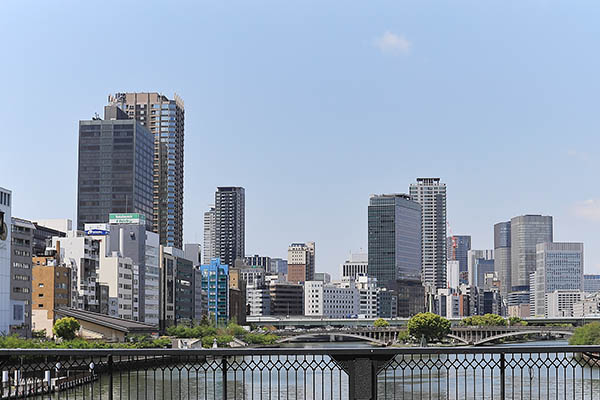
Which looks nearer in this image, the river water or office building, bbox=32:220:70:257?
the river water

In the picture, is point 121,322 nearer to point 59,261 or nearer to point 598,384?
point 59,261

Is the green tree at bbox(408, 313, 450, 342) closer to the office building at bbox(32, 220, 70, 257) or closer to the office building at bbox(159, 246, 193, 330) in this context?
the office building at bbox(159, 246, 193, 330)

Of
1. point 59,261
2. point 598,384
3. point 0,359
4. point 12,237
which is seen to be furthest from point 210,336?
point 0,359

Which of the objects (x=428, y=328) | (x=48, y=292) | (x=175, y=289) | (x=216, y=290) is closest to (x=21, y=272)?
(x=48, y=292)

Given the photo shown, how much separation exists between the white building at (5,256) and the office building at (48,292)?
10.5 meters

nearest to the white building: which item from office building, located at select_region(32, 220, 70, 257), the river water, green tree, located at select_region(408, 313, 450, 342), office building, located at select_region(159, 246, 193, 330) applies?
the river water

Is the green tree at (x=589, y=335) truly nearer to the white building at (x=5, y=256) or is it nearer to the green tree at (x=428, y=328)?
the green tree at (x=428, y=328)

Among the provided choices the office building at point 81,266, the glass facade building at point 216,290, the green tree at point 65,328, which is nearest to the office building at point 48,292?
the office building at point 81,266

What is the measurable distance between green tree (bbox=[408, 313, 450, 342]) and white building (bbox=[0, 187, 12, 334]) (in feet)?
206

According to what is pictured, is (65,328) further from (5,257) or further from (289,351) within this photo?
(289,351)

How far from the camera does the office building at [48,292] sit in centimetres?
10088

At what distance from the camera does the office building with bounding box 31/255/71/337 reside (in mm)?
100875

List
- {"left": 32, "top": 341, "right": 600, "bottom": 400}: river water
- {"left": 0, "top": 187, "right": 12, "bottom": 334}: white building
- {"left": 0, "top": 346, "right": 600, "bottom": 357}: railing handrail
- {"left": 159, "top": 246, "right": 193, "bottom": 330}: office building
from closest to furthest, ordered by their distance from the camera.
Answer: {"left": 0, "top": 346, "right": 600, "bottom": 357}: railing handrail
{"left": 32, "top": 341, "right": 600, "bottom": 400}: river water
{"left": 0, "top": 187, "right": 12, "bottom": 334}: white building
{"left": 159, "top": 246, "right": 193, "bottom": 330}: office building

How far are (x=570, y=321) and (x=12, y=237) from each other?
120m
